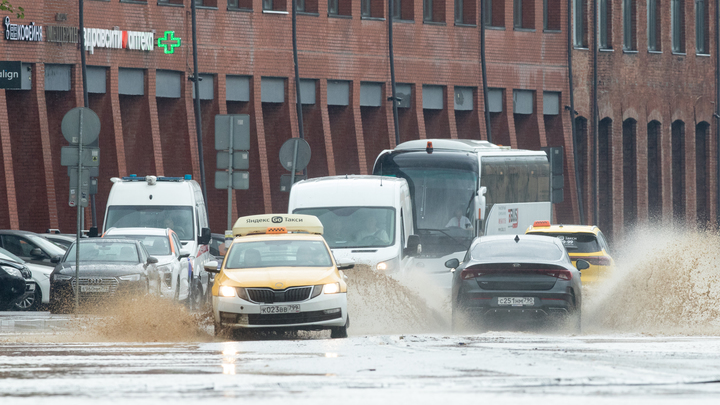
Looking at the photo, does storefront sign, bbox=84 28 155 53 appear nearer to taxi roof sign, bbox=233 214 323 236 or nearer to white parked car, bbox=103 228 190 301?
white parked car, bbox=103 228 190 301

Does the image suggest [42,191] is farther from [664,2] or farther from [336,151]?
[664,2]

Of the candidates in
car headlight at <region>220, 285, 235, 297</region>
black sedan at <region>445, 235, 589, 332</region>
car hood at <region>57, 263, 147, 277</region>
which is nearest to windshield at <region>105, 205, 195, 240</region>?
car hood at <region>57, 263, 147, 277</region>

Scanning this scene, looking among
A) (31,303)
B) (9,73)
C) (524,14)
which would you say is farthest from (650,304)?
(524,14)

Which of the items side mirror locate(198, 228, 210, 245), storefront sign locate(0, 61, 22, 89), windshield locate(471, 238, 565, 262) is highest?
storefront sign locate(0, 61, 22, 89)

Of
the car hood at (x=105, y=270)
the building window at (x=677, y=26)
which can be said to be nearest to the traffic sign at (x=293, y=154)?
the car hood at (x=105, y=270)

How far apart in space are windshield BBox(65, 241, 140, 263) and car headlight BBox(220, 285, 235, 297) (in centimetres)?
593

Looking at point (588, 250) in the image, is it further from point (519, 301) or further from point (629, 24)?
point (629, 24)

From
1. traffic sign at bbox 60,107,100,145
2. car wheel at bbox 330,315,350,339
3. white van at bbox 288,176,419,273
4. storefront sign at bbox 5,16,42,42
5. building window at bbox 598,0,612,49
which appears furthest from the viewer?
building window at bbox 598,0,612,49

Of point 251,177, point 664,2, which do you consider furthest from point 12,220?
point 664,2

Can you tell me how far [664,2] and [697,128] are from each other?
6828 millimetres

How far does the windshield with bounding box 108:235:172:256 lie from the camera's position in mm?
21906

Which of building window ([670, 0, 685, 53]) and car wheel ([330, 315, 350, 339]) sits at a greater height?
building window ([670, 0, 685, 53])

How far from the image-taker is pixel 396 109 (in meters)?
45.4

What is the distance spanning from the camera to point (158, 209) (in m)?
24.2
